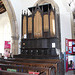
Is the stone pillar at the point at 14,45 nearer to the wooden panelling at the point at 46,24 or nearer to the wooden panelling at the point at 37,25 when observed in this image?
the wooden panelling at the point at 37,25

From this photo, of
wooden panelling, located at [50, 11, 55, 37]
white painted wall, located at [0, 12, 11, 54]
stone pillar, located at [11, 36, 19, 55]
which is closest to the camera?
wooden panelling, located at [50, 11, 55, 37]

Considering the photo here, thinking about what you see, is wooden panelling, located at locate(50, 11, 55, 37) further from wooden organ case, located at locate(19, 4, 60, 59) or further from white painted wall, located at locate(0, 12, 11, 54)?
white painted wall, located at locate(0, 12, 11, 54)

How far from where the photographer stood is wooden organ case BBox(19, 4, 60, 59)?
5.42 m

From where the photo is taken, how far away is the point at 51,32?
542 cm

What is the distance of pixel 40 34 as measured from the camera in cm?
558

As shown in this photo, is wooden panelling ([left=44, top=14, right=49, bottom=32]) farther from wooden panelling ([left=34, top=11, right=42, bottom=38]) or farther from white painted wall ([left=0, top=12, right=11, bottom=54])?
white painted wall ([left=0, top=12, right=11, bottom=54])

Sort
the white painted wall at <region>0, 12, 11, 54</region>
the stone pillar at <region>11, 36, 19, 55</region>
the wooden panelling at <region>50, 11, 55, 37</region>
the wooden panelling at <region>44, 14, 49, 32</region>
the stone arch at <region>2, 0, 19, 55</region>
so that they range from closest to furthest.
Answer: the wooden panelling at <region>50, 11, 55, 37</region>
the wooden panelling at <region>44, 14, 49, 32</region>
the stone arch at <region>2, 0, 19, 55</region>
the stone pillar at <region>11, 36, 19, 55</region>
the white painted wall at <region>0, 12, 11, 54</region>

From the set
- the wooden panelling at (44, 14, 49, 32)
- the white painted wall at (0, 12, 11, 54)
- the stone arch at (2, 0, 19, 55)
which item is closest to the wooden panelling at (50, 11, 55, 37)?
the wooden panelling at (44, 14, 49, 32)

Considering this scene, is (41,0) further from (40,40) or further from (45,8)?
(40,40)

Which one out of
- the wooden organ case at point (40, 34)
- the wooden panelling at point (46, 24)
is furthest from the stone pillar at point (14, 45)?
the wooden panelling at point (46, 24)

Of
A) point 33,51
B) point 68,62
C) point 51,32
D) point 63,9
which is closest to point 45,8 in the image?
point 63,9

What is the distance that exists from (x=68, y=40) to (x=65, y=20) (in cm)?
138

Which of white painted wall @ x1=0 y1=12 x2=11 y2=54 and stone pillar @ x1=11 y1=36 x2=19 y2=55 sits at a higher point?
white painted wall @ x1=0 y1=12 x2=11 y2=54

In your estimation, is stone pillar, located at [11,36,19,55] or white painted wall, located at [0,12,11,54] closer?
stone pillar, located at [11,36,19,55]
